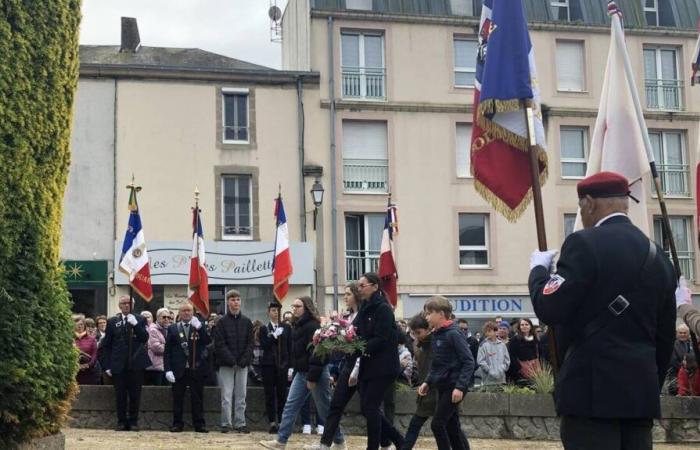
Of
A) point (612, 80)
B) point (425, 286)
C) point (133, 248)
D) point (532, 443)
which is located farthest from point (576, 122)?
point (612, 80)

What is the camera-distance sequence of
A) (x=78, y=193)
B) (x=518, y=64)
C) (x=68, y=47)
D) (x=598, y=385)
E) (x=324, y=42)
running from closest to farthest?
(x=598, y=385) → (x=518, y=64) → (x=68, y=47) → (x=78, y=193) → (x=324, y=42)

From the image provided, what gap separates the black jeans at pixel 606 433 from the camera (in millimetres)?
5047

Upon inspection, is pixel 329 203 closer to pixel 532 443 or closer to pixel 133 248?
pixel 133 248

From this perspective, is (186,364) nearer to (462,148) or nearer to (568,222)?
(462,148)

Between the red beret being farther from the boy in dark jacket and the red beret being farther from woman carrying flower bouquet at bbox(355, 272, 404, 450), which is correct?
woman carrying flower bouquet at bbox(355, 272, 404, 450)

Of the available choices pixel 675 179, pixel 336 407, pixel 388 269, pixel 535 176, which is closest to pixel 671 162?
pixel 675 179

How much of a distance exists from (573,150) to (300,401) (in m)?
24.1

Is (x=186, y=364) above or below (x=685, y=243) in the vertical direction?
below

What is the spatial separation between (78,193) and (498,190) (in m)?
24.1

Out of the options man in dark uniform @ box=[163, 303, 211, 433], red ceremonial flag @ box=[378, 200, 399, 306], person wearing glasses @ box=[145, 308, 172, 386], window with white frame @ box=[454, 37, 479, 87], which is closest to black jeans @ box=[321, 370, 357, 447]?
man in dark uniform @ box=[163, 303, 211, 433]

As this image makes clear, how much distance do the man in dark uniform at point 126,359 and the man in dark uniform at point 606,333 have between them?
11.2 metres

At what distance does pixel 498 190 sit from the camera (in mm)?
8617

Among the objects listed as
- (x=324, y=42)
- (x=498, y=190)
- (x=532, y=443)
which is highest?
(x=324, y=42)

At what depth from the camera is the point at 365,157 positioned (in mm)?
33000
